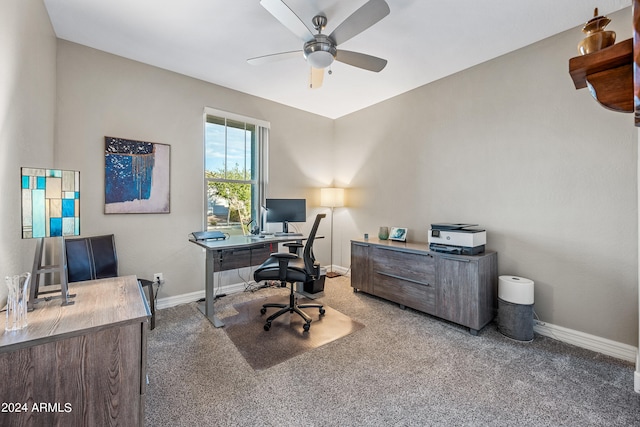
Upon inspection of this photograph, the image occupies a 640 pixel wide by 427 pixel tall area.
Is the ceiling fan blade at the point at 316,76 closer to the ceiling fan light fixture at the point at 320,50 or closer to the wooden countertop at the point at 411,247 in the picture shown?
the ceiling fan light fixture at the point at 320,50

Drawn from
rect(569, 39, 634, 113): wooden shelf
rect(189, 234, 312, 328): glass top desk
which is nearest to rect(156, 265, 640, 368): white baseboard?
rect(569, 39, 634, 113): wooden shelf

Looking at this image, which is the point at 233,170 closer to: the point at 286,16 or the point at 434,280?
the point at 286,16

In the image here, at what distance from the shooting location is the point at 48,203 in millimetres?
1275

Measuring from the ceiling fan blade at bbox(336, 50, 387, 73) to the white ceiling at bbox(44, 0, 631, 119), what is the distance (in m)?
0.29

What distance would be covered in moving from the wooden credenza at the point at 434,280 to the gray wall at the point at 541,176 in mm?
445

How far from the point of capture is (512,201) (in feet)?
8.84

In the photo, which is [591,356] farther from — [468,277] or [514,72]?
[514,72]

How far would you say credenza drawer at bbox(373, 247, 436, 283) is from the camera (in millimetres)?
2791

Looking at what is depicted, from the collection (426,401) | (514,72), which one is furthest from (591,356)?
(514,72)

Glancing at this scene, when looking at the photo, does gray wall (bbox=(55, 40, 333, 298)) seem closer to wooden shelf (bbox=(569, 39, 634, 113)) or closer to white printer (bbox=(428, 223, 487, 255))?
white printer (bbox=(428, 223, 487, 255))

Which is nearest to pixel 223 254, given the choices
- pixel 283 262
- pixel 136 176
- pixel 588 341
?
pixel 283 262

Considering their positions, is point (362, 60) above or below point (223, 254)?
above

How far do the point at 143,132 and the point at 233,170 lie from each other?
3.61 feet

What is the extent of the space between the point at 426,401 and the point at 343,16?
287cm
